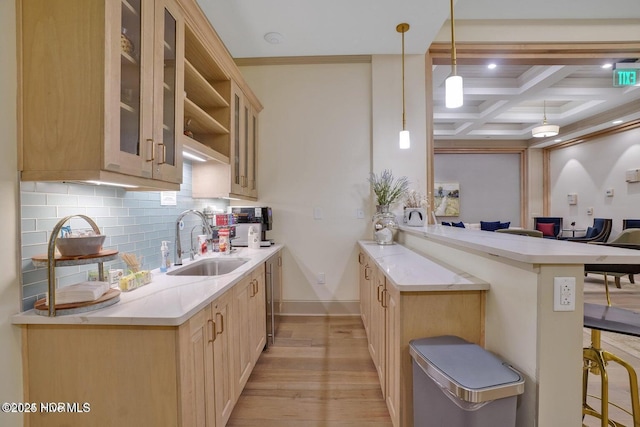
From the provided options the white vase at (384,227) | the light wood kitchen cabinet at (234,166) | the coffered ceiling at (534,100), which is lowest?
the white vase at (384,227)

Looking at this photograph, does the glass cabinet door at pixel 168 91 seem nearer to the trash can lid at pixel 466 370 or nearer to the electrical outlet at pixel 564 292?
the trash can lid at pixel 466 370

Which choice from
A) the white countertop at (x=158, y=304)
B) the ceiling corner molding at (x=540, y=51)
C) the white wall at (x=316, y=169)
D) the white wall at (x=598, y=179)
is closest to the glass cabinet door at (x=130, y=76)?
the white countertop at (x=158, y=304)

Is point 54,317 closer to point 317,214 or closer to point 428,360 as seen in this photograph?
point 428,360

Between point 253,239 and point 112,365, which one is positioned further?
point 253,239

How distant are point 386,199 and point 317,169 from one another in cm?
88

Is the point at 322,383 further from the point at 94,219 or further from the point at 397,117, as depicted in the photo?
the point at 397,117

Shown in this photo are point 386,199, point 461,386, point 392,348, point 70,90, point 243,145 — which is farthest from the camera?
point 386,199

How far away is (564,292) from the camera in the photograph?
1092mm

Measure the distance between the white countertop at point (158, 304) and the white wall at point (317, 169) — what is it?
169 centimetres

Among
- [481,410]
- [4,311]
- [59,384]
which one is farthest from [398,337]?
[4,311]

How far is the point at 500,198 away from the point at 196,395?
27.9 feet

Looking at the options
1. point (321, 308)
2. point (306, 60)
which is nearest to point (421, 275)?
point (321, 308)

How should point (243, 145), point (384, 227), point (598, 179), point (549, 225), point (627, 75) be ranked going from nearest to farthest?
point (243, 145) < point (384, 227) < point (627, 75) < point (598, 179) < point (549, 225)

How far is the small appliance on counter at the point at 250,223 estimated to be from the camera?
2978 mm
